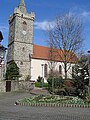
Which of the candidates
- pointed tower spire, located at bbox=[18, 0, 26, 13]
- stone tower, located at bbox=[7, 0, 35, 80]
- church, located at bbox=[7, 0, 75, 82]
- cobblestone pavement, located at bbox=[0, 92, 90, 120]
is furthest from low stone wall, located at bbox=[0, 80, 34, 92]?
pointed tower spire, located at bbox=[18, 0, 26, 13]

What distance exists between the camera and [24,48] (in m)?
63.8

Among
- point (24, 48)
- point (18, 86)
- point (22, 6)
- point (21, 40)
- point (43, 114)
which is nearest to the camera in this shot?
point (43, 114)

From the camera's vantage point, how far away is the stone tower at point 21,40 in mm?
62562

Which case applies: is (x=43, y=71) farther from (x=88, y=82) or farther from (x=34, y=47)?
(x=88, y=82)

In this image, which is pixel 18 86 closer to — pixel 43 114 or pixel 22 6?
pixel 43 114

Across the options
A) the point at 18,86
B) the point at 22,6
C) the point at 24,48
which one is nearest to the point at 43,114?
the point at 18,86

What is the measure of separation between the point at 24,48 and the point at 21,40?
2482mm

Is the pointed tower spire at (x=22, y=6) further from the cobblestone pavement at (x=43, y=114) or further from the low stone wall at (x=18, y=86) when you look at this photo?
the cobblestone pavement at (x=43, y=114)

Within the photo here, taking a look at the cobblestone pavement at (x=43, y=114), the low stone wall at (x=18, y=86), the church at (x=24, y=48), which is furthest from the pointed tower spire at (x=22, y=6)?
the cobblestone pavement at (x=43, y=114)

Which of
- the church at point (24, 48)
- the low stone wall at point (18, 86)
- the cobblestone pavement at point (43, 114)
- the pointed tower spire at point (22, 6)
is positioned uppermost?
the pointed tower spire at point (22, 6)

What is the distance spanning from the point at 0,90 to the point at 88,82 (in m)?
13.0

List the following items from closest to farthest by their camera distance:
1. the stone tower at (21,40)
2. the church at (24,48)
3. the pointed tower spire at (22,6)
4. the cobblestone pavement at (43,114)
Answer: the cobblestone pavement at (43,114) → the stone tower at (21,40) → the church at (24,48) → the pointed tower spire at (22,6)

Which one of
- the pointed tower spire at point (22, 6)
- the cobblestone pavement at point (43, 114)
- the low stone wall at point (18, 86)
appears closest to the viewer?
the cobblestone pavement at point (43, 114)

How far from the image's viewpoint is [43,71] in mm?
66312
